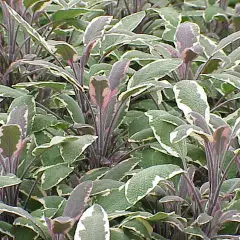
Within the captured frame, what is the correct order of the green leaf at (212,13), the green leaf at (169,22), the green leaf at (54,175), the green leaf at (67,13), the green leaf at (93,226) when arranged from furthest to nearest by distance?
the green leaf at (212,13)
the green leaf at (169,22)
the green leaf at (67,13)
the green leaf at (54,175)
the green leaf at (93,226)

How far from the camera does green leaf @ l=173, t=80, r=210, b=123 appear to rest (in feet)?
3.94

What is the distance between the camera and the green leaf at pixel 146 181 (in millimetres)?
1039

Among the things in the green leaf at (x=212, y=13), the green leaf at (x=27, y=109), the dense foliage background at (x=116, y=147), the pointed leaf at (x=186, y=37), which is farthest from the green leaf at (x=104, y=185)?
the green leaf at (x=212, y=13)

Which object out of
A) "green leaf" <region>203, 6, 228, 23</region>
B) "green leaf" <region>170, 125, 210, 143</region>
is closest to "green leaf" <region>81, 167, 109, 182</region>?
"green leaf" <region>170, 125, 210, 143</region>

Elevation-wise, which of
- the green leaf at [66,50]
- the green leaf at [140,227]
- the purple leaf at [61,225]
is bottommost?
the green leaf at [140,227]

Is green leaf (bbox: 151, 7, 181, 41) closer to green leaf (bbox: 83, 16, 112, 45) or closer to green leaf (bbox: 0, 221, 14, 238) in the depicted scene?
green leaf (bbox: 83, 16, 112, 45)

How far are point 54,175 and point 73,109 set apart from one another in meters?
0.22

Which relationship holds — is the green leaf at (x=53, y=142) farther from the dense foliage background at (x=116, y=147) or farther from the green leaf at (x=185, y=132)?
the green leaf at (x=185, y=132)

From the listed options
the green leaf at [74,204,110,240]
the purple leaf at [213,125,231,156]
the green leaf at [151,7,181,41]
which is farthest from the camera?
the green leaf at [151,7,181,41]

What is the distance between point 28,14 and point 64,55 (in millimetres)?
479

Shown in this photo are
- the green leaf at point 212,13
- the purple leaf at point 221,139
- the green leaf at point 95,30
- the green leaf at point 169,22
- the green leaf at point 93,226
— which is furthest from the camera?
the green leaf at point 212,13

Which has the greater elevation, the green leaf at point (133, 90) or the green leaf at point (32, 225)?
the green leaf at point (133, 90)

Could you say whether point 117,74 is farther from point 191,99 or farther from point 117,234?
point 117,234

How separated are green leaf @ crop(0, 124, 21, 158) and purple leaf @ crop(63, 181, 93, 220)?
0.60 feet
